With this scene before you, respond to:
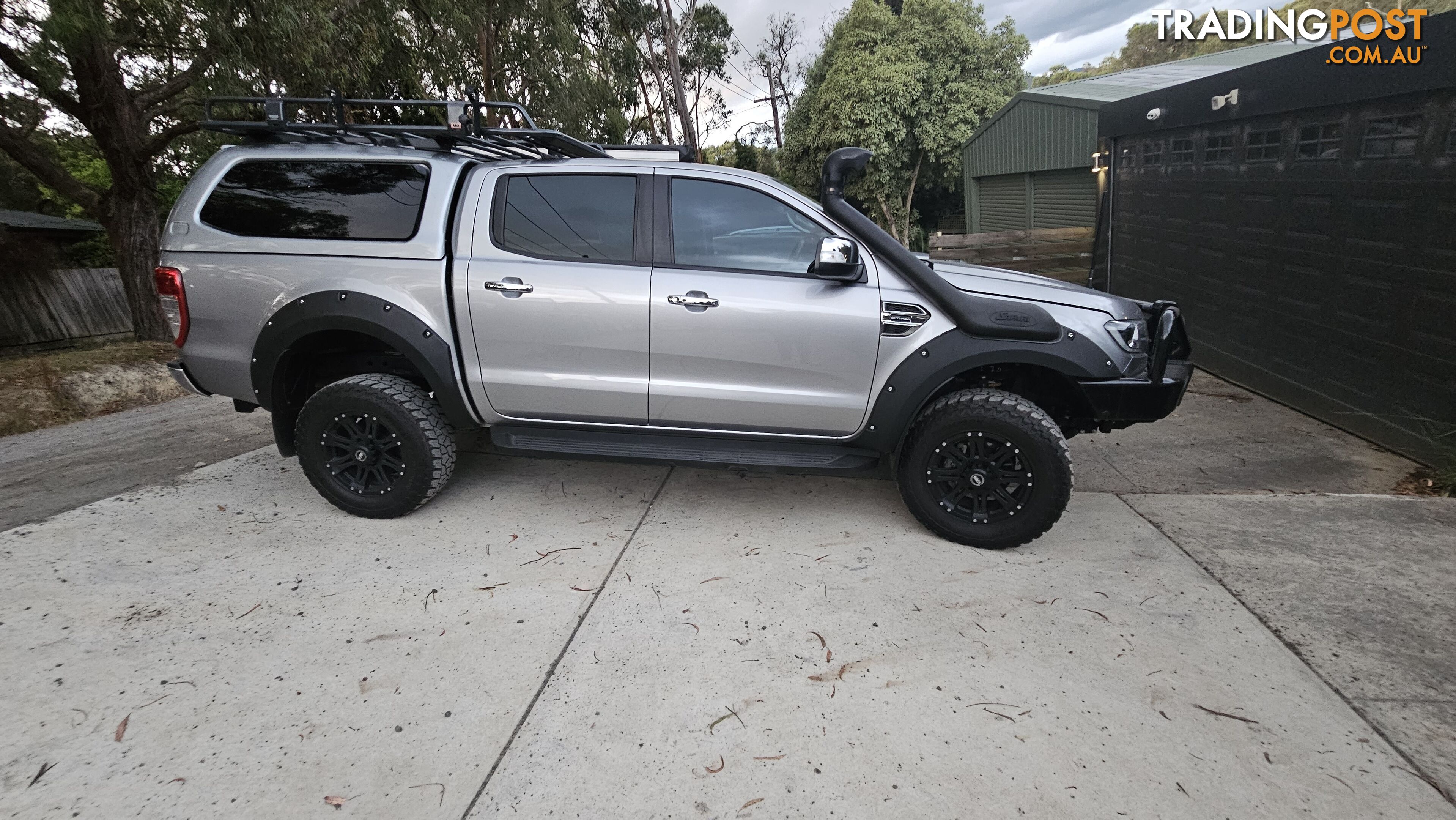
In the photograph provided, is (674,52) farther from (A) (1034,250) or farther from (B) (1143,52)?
(B) (1143,52)

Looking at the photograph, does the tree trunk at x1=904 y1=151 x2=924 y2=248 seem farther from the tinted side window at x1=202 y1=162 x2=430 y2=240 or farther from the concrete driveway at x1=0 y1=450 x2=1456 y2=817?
the concrete driveway at x1=0 y1=450 x2=1456 y2=817

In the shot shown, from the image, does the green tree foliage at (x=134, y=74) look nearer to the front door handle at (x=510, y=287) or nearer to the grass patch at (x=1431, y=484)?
the front door handle at (x=510, y=287)

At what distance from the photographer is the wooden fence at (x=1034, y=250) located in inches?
460

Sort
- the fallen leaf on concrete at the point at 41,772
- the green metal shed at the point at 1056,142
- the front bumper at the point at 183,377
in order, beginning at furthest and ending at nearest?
the green metal shed at the point at 1056,142
the front bumper at the point at 183,377
the fallen leaf on concrete at the point at 41,772

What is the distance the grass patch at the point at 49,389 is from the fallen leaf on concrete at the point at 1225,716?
8195 millimetres

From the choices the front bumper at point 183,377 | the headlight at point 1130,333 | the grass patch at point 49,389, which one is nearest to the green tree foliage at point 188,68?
the grass patch at point 49,389

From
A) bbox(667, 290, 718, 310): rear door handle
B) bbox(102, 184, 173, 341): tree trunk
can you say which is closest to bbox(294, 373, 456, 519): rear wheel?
bbox(667, 290, 718, 310): rear door handle

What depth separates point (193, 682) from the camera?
8.72 feet

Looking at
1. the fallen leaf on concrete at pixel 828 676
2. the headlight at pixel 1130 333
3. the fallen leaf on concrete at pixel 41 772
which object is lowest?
the fallen leaf on concrete at pixel 41 772

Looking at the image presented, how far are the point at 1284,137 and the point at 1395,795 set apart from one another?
18.5 ft

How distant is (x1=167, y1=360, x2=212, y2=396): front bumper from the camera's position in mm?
4016

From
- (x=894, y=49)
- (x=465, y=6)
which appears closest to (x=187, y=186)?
(x=465, y=6)

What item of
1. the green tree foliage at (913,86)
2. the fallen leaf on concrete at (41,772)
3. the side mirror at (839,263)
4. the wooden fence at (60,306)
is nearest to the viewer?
the fallen leaf on concrete at (41,772)

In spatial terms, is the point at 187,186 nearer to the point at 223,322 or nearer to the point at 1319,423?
the point at 223,322
